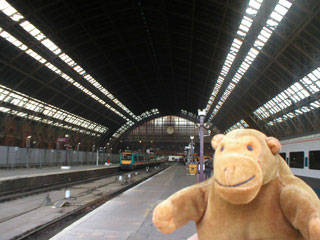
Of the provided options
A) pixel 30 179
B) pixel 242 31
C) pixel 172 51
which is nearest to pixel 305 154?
pixel 242 31

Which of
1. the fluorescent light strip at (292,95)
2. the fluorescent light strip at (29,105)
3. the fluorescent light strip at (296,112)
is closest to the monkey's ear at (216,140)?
the fluorescent light strip at (292,95)

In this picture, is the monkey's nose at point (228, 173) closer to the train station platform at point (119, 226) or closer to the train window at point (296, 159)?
the train station platform at point (119, 226)

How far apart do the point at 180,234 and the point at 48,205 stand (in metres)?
8.67

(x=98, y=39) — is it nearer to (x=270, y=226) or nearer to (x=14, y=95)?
(x=14, y=95)

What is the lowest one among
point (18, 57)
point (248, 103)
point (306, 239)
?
point (306, 239)

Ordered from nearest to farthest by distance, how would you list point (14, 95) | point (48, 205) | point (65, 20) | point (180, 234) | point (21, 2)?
point (180, 234)
point (48, 205)
point (21, 2)
point (65, 20)
point (14, 95)

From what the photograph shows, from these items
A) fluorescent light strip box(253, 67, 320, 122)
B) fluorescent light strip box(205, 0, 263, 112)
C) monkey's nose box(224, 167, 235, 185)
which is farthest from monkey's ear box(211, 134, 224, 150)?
fluorescent light strip box(253, 67, 320, 122)

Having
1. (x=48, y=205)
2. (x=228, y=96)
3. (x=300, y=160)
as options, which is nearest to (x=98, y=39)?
(x=228, y=96)

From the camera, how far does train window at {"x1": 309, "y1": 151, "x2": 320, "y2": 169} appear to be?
10.1m

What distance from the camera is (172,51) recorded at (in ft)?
121

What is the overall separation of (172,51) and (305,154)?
27.7m

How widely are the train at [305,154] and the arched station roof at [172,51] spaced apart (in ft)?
27.6

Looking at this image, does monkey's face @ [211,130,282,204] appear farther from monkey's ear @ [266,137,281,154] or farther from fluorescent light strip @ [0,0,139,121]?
fluorescent light strip @ [0,0,139,121]

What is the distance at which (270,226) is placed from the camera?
2291mm
